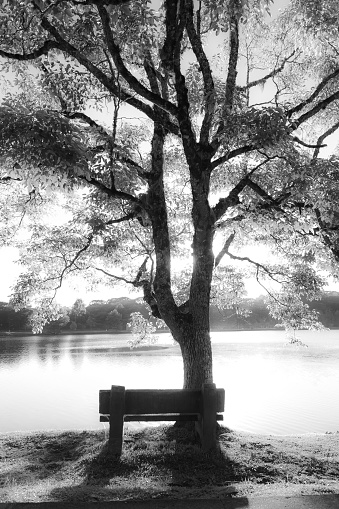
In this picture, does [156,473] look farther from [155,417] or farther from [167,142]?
[167,142]

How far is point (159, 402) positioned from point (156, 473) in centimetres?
121

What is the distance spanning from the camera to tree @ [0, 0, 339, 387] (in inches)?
303

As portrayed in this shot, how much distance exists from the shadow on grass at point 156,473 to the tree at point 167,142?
175cm

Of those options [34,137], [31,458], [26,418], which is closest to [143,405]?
[31,458]

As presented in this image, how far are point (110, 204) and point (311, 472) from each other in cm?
825

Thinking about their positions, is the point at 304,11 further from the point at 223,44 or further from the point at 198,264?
the point at 198,264

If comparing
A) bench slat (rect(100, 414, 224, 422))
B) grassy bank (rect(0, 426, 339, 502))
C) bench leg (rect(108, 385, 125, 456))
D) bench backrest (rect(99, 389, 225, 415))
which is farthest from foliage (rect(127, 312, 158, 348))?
bench leg (rect(108, 385, 125, 456))

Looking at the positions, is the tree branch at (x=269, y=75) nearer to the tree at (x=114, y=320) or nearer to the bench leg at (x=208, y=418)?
the bench leg at (x=208, y=418)

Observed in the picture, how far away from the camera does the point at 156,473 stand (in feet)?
21.3

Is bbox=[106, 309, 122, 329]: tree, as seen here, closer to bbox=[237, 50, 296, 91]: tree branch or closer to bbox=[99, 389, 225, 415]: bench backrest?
bbox=[237, 50, 296, 91]: tree branch

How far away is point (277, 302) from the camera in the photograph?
53.4 ft

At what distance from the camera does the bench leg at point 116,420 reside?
287 inches

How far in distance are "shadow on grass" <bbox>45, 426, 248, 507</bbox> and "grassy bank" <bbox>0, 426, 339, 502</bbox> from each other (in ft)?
0.04

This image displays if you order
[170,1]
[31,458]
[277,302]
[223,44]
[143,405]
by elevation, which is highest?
[223,44]
